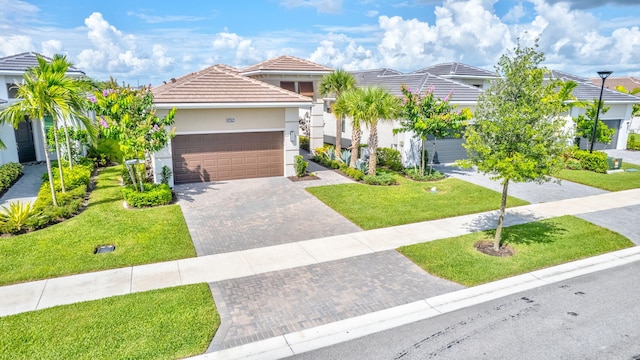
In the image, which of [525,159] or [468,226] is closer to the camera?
[525,159]

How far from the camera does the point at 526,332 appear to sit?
734 cm

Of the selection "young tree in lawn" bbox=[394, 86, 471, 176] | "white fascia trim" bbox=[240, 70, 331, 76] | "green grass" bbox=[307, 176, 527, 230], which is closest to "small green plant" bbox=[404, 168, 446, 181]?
"green grass" bbox=[307, 176, 527, 230]

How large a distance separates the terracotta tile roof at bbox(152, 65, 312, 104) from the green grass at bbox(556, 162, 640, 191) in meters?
13.1

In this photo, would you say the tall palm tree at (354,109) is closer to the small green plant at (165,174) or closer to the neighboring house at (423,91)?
the neighboring house at (423,91)

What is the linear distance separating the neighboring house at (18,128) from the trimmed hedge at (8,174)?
101 cm

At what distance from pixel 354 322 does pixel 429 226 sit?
20.0 ft

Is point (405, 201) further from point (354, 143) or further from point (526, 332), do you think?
point (526, 332)

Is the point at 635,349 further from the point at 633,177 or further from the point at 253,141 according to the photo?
the point at 633,177

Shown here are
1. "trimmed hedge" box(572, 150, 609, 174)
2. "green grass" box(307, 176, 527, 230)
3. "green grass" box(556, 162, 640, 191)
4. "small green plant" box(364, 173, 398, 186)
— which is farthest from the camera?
"trimmed hedge" box(572, 150, 609, 174)

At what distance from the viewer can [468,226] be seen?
13023mm

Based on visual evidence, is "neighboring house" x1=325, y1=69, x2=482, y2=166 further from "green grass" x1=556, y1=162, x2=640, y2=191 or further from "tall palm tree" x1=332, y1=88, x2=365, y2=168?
"green grass" x1=556, y1=162, x2=640, y2=191

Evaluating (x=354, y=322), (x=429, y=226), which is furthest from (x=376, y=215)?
(x=354, y=322)

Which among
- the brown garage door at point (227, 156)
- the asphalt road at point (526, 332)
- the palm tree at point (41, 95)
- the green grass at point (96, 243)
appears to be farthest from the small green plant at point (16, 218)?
the asphalt road at point (526, 332)

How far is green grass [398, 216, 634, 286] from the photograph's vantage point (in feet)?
32.1
